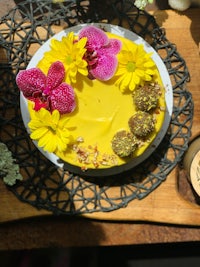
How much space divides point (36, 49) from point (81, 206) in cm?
38

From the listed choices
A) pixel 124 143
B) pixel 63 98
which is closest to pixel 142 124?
→ pixel 124 143

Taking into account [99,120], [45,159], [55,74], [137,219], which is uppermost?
A: [55,74]

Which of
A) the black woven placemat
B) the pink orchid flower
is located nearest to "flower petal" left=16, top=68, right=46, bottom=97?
the pink orchid flower

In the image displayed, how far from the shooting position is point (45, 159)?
118 centimetres

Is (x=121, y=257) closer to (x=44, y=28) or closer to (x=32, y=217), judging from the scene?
(x=32, y=217)

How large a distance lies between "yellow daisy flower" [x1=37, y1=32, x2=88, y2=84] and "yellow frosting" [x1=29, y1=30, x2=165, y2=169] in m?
0.04

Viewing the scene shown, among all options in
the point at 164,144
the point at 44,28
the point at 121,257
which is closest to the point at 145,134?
the point at 164,144

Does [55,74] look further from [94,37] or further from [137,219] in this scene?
[137,219]

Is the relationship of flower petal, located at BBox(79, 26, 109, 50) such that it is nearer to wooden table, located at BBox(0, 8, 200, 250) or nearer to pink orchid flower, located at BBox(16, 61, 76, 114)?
pink orchid flower, located at BBox(16, 61, 76, 114)

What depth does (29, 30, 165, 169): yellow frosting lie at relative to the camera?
1.09 metres

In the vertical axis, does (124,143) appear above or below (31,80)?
below

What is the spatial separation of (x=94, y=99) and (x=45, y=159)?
0.65 ft

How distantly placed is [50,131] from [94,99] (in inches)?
4.8

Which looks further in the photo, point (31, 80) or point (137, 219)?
point (137, 219)
